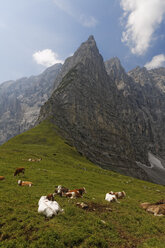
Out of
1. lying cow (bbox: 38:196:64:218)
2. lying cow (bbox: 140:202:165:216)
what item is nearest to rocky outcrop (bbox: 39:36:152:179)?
lying cow (bbox: 140:202:165:216)

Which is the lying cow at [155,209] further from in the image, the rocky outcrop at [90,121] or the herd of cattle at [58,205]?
the rocky outcrop at [90,121]

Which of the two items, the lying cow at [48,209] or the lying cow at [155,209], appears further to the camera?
the lying cow at [155,209]

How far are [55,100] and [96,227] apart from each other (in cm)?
14078

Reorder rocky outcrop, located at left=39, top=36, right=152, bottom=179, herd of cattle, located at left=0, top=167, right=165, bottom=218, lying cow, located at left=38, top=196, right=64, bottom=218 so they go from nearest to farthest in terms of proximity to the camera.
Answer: lying cow, located at left=38, top=196, right=64, bottom=218
herd of cattle, located at left=0, top=167, right=165, bottom=218
rocky outcrop, located at left=39, top=36, right=152, bottom=179

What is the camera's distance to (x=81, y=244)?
8555 millimetres

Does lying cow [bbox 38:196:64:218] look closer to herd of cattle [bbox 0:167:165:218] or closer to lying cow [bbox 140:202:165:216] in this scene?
herd of cattle [bbox 0:167:165:218]

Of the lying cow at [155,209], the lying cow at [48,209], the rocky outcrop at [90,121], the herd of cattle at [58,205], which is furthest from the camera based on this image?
the rocky outcrop at [90,121]

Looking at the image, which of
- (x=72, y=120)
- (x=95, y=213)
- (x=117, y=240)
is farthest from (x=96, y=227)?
(x=72, y=120)

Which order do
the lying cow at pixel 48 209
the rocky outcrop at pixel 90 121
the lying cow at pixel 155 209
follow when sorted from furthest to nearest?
the rocky outcrop at pixel 90 121, the lying cow at pixel 155 209, the lying cow at pixel 48 209

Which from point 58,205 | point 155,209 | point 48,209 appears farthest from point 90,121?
point 48,209

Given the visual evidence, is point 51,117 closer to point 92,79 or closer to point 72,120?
point 72,120

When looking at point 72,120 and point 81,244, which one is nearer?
point 81,244

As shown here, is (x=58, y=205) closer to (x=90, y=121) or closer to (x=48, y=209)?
(x=48, y=209)

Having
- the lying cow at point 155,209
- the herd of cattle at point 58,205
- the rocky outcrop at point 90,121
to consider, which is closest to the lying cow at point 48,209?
the herd of cattle at point 58,205
